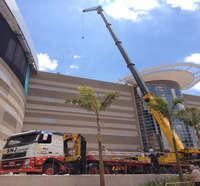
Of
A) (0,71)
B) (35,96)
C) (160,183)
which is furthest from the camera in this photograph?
(35,96)

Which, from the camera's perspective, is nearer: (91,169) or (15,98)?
(91,169)

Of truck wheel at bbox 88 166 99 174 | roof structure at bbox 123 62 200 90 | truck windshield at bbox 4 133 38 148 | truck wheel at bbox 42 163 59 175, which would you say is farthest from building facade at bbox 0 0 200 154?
truck wheel at bbox 42 163 59 175

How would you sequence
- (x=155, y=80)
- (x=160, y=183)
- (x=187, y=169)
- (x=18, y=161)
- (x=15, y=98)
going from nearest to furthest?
(x=18, y=161) → (x=160, y=183) → (x=187, y=169) → (x=15, y=98) → (x=155, y=80)

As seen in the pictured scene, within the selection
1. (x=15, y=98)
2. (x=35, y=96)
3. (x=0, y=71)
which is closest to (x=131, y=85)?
(x=35, y=96)

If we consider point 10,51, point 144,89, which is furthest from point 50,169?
point 10,51

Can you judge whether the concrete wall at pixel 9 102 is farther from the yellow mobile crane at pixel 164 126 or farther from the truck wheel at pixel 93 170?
the yellow mobile crane at pixel 164 126

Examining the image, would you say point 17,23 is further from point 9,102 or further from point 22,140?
point 22,140

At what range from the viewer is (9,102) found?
35094 millimetres

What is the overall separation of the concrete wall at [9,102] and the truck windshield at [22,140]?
14.6 metres

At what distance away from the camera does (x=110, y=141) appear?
51656 mm

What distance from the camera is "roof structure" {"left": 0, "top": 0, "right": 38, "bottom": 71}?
3372 centimetres

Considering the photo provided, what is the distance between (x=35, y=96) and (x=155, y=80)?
3470 cm

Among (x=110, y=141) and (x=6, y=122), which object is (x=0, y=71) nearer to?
(x=6, y=122)

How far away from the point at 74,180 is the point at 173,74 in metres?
55.8
